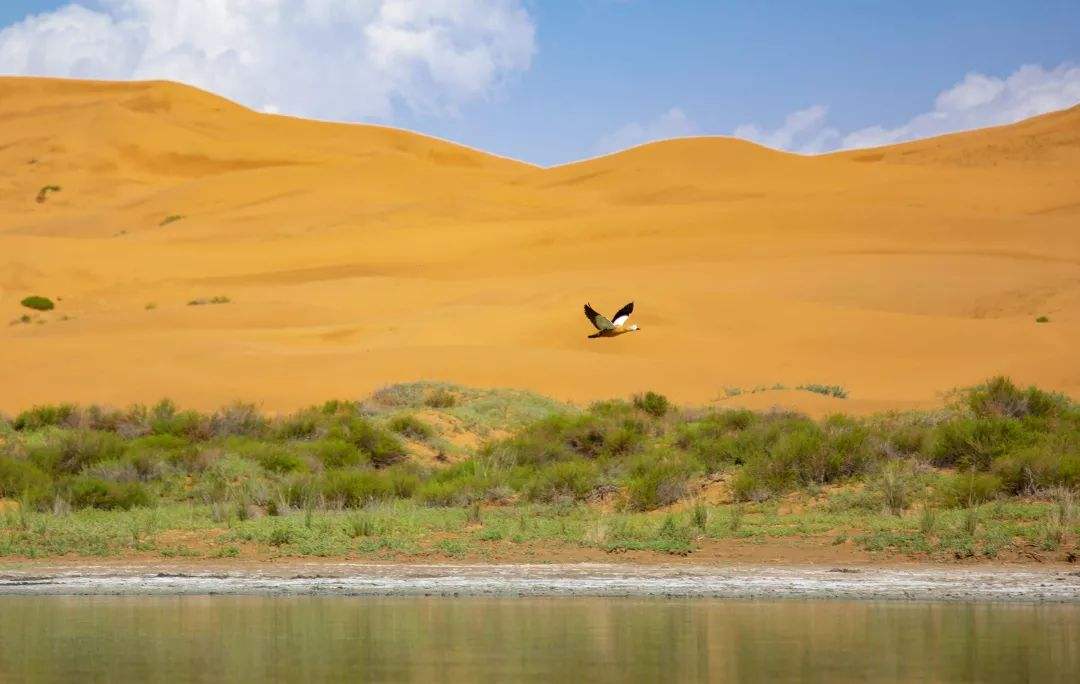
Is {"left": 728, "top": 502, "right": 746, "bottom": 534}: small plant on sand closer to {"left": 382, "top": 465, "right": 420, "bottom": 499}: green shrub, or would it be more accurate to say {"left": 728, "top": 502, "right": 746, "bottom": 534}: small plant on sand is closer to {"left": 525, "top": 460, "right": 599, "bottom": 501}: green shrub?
{"left": 525, "top": 460, "right": 599, "bottom": 501}: green shrub

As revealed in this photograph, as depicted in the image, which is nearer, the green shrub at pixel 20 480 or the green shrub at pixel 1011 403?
the green shrub at pixel 20 480

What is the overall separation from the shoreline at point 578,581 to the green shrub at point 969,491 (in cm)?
316

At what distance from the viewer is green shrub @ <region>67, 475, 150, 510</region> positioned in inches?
786

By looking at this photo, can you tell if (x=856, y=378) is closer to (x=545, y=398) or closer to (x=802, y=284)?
(x=545, y=398)

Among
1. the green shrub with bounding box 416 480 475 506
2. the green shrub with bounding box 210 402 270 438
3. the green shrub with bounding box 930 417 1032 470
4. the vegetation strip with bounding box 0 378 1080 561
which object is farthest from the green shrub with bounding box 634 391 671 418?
the green shrub with bounding box 416 480 475 506

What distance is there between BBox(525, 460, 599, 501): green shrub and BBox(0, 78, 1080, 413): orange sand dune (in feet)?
29.3

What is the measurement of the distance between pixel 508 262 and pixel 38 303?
17357 millimetres

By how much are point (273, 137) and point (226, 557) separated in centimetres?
8998

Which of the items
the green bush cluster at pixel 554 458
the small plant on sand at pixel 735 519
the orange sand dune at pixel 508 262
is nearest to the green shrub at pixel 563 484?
the green bush cluster at pixel 554 458

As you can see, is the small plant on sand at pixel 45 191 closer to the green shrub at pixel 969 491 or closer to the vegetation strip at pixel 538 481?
the vegetation strip at pixel 538 481

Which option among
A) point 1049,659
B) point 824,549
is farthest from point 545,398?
point 1049,659

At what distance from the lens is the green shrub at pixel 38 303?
5034 centimetres

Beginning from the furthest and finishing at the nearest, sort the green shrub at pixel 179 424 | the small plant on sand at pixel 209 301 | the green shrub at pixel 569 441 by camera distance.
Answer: the small plant on sand at pixel 209 301 → the green shrub at pixel 179 424 → the green shrub at pixel 569 441

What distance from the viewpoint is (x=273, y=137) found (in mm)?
104188
